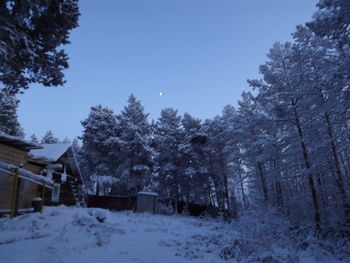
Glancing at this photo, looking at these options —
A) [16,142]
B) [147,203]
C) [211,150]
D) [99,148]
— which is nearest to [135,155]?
[99,148]

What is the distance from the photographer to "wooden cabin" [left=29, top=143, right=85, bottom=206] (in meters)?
18.0

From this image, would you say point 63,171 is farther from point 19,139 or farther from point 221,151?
point 221,151

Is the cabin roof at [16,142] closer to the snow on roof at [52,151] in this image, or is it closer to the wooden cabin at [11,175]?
the wooden cabin at [11,175]

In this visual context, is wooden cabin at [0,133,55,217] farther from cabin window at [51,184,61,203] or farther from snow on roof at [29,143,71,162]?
cabin window at [51,184,61,203]

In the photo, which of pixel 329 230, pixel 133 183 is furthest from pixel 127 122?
pixel 329 230

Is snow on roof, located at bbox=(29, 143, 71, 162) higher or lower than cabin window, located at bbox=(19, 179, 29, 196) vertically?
higher

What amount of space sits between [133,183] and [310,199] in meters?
19.7

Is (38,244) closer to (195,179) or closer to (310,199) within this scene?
(310,199)

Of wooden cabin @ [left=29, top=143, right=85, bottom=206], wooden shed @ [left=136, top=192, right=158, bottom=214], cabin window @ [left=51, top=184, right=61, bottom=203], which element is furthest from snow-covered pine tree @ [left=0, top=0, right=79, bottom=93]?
wooden shed @ [left=136, top=192, right=158, bottom=214]

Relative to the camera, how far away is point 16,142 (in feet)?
40.6

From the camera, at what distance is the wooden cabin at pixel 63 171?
18047 millimetres

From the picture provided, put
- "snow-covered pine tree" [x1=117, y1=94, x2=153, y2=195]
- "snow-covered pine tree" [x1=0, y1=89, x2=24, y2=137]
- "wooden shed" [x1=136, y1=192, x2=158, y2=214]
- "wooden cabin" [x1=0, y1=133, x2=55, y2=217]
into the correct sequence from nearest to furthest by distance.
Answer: "wooden cabin" [x1=0, y1=133, x2=55, y2=217], "wooden shed" [x1=136, y1=192, x2=158, y2=214], "snow-covered pine tree" [x1=117, y1=94, x2=153, y2=195], "snow-covered pine tree" [x1=0, y1=89, x2=24, y2=137]

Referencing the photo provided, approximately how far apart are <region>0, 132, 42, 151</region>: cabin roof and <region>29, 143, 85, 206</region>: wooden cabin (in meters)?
3.35

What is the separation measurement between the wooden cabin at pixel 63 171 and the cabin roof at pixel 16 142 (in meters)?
3.35
